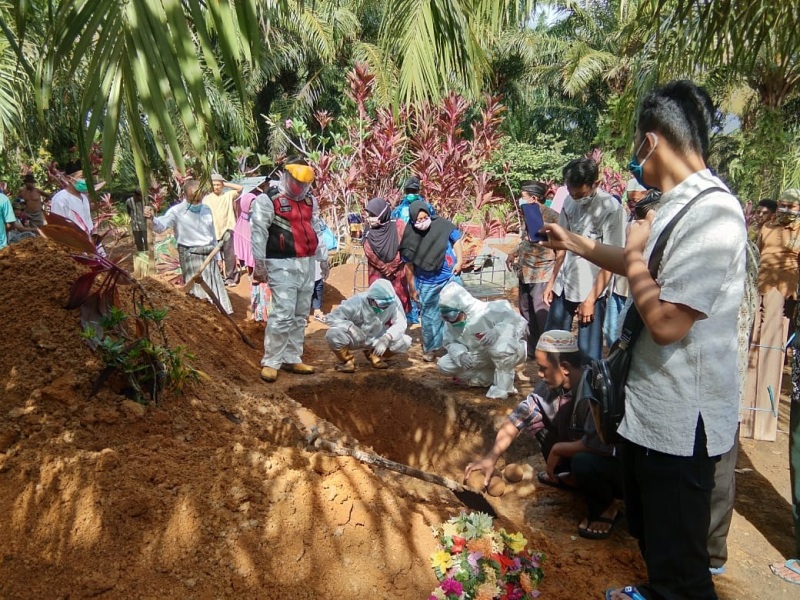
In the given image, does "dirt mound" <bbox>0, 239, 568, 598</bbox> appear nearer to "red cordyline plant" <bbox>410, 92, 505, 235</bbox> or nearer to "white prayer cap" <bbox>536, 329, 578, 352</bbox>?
"white prayer cap" <bbox>536, 329, 578, 352</bbox>

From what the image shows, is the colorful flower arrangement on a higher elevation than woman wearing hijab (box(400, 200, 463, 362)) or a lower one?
lower

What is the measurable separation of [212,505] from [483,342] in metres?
2.57

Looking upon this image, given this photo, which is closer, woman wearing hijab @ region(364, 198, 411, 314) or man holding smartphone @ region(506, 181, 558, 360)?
man holding smartphone @ region(506, 181, 558, 360)

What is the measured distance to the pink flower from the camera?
2.01 meters

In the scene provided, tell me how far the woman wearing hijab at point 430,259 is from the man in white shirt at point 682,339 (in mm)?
3501

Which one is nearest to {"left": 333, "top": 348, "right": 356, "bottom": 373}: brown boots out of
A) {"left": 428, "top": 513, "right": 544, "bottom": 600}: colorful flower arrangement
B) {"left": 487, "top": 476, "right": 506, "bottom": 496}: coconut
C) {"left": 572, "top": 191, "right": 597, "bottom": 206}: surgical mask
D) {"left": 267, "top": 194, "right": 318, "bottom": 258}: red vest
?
{"left": 267, "top": 194, "right": 318, "bottom": 258}: red vest

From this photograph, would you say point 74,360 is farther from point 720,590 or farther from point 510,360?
point 720,590

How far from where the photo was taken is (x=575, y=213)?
394cm

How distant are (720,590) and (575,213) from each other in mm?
2396

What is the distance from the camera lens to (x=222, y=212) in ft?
24.4

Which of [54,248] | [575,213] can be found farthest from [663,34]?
[54,248]

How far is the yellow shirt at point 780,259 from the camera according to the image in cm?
412

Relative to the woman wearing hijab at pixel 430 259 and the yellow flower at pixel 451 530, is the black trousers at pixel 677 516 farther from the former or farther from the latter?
the woman wearing hijab at pixel 430 259

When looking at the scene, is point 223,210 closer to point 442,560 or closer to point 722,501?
point 442,560
